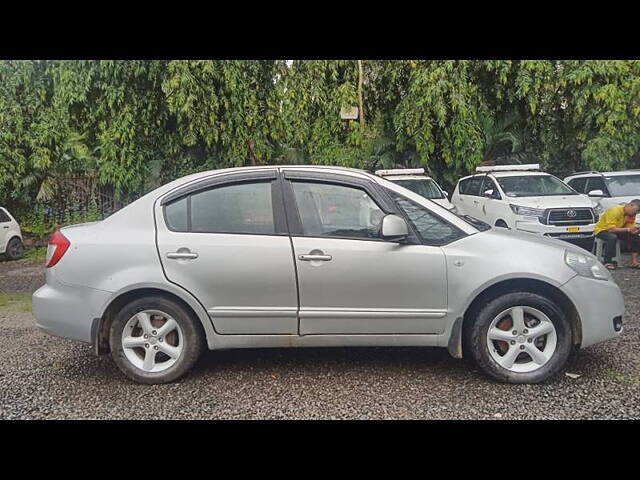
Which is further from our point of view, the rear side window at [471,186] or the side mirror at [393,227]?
the rear side window at [471,186]

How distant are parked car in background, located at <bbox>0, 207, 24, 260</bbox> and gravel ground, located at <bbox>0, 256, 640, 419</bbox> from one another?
21.9ft

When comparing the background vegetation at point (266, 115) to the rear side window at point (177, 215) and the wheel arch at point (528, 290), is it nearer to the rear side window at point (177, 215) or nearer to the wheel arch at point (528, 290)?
the rear side window at point (177, 215)

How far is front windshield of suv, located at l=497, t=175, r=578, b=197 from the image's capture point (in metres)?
9.60

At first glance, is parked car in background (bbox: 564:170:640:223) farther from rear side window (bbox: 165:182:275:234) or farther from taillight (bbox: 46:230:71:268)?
taillight (bbox: 46:230:71:268)

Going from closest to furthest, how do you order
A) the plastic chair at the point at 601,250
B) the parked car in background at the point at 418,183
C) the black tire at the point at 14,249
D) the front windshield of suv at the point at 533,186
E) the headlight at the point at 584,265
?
1. the headlight at the point at 584,265
2. the plastic chair at the point at 601,250
3. the front windshield of suv at the point at 533,186
4. the parked car in background at the point at 418,183
5. the black tire at the point at 14,249

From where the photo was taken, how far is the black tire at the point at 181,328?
3.75 metres

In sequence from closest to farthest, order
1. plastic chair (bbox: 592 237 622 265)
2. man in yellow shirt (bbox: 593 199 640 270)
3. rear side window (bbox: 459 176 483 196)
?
1. man in yellow shirt (bbox: 593 199 640 270)
2. plastic chair (bbox: 592 237 622 265)
3. rear side window (bbox: 459 176 483 196)

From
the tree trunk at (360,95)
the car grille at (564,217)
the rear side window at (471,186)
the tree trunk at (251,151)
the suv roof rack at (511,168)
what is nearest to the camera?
the car grille at (564,217)

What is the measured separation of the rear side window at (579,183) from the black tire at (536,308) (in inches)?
317

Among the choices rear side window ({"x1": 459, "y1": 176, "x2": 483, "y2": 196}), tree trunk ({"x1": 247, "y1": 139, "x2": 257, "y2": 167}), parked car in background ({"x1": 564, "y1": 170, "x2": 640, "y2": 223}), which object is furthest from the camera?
tree trunk ({"x1": 247, "y1": 139, "x2": 257, "y2": 167})

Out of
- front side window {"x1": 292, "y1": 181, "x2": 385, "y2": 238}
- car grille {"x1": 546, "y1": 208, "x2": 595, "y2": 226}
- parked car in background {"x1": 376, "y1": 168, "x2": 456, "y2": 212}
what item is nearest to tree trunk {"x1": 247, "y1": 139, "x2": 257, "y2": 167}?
parked car in background {"x1": 376, "y1": 168, "x2": 456, "y2": 212}

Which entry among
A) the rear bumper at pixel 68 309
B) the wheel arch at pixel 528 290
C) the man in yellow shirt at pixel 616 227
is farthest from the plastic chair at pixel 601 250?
the rear bumper at pixel 68 309

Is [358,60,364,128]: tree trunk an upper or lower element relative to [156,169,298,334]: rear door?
upper

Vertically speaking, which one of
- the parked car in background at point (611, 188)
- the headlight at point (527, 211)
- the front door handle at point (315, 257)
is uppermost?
the parked car in background at point (611, 188)
